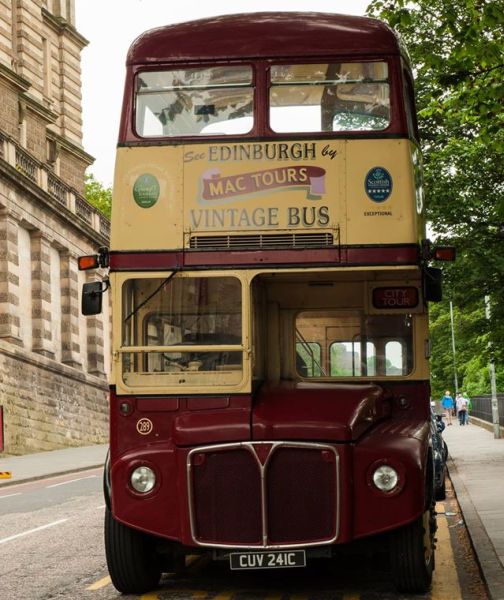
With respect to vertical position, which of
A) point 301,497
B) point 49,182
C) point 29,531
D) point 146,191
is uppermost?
point 49,182

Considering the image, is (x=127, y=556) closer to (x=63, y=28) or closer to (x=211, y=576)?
(x=211, y=576)

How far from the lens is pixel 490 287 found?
26.9m

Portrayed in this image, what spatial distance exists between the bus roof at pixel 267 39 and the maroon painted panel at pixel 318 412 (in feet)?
Answer: 9.61

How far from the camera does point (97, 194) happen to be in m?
90.2

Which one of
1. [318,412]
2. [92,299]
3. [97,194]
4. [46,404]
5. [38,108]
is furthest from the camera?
[97,194]

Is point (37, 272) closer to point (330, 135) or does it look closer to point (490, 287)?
point (490, 287)

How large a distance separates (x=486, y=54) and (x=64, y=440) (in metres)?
33.4

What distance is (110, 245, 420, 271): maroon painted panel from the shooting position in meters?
10.5

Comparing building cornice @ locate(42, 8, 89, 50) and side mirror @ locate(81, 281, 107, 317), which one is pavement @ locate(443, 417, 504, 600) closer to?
side mirror @ locate(81, 281, 107, 317)

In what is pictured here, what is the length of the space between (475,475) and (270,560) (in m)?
15.7

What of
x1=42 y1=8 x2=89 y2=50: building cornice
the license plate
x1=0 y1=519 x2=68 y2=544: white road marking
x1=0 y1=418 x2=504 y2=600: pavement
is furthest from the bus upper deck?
x1=42 y1=8 x2=89 y2=50: building cornice

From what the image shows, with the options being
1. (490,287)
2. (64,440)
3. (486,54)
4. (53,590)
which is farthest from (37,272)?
(53,590)

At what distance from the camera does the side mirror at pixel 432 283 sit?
34.6ft

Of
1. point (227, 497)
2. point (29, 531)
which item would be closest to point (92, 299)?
point (227, 497)
